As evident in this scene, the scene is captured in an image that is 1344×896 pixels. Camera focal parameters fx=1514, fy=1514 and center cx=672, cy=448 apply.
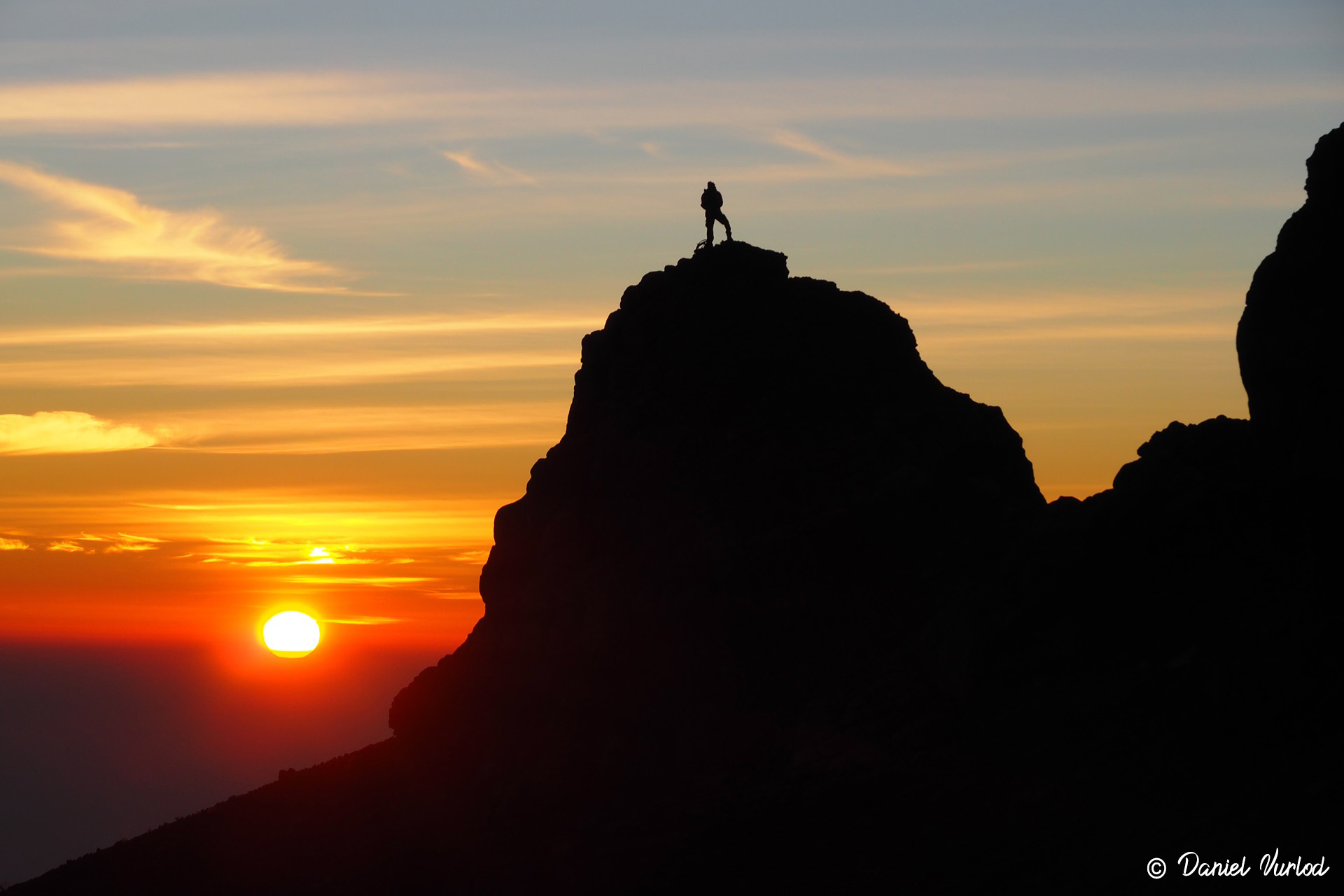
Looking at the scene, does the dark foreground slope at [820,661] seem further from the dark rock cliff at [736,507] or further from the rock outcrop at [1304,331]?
the rock outcrop at [1304,331]

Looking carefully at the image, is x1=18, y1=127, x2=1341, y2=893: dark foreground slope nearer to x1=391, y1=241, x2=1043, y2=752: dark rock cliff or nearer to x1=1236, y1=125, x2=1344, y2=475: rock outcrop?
x1=391, y1=241, x2=1043, y2=752: dark rock cliff

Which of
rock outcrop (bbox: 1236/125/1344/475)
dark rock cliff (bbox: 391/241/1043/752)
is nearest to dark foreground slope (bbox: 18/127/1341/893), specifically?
dark rock cliff (bbox: 391/241/1043/752)

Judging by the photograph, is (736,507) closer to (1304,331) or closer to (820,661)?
(820,661)

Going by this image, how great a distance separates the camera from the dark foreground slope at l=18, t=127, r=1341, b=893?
121 feet

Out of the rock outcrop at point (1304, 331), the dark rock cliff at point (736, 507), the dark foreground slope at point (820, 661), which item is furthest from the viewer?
the dark rock cliff at point (736, 507)

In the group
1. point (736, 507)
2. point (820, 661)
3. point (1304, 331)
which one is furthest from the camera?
point (736, 507)

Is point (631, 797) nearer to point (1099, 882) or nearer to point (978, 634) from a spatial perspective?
point (978, 634)

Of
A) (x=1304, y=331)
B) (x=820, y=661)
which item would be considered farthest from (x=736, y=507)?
(x=1304, y=331)

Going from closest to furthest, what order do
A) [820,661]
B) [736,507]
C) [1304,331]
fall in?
[1304,331] → [820,661] → [736,507]

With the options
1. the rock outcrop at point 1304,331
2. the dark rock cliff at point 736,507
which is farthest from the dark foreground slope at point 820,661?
the rock outcrop at point 1304,331

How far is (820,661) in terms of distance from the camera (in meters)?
45.2

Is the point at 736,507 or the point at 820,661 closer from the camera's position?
the point at 820,661

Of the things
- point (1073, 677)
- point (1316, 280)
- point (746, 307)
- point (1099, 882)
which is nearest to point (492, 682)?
point (746, 307)

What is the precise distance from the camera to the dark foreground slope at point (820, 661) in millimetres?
36844
